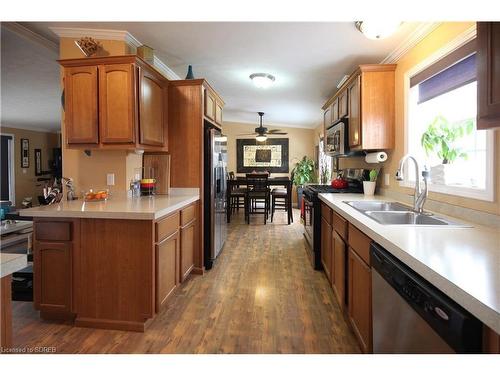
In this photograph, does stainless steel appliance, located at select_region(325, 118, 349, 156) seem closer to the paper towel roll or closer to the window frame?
the paper towel roll

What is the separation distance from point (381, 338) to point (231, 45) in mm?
2704

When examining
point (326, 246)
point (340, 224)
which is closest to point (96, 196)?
point (340, 224)

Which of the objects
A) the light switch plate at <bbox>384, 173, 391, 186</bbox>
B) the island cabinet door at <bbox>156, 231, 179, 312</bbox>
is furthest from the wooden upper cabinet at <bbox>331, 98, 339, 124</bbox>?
the island cabinet door at <bbox>156, 231, 179, 312</bbox>

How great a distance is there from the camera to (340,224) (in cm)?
218

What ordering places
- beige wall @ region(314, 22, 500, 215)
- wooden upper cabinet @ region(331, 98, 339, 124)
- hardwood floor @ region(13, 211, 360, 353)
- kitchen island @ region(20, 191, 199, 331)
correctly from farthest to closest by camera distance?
wooden upper cabinet @ region(331, 98, 339, 124)
kitchen island @ region(20, 191, 199, 331)
hardwood floor @ region(13, 211, 360, 353)
beige wall @ region(314, 22, 500, 215)

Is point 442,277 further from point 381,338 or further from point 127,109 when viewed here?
point 127,109

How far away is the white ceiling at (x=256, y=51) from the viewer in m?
2.42

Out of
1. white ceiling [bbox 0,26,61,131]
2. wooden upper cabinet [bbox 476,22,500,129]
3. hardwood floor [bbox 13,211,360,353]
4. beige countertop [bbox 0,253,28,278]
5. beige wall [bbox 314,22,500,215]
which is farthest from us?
white ceiling [bbox 0,26,61,131]

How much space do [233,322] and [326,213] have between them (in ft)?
4.50

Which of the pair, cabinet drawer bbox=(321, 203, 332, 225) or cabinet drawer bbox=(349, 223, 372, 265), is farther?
cabinet drawer bbox=(321, 203, 332, 225)

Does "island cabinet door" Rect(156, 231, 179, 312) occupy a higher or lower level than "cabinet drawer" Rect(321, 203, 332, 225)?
lower

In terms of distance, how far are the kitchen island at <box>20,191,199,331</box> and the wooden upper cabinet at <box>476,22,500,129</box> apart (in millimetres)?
1800

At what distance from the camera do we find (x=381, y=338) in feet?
4.25

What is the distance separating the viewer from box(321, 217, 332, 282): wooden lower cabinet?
261cm
